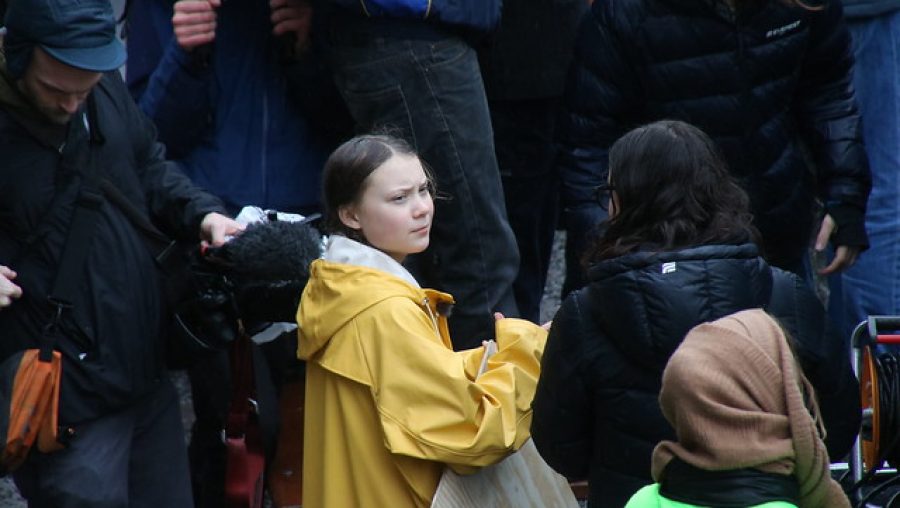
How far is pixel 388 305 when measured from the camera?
13.6ft

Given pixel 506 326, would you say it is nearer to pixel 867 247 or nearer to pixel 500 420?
pixel 500 420

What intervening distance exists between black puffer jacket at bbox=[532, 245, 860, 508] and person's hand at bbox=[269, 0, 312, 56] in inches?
71.0

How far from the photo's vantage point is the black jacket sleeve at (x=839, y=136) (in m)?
5.21

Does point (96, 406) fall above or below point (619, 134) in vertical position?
below

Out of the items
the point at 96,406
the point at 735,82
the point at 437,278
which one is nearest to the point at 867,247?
the point at 735,82

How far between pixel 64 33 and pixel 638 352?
5.68ft

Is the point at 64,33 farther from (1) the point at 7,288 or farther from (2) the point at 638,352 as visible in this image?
(2) the point at 638,352

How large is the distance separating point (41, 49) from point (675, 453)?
215 centimetres

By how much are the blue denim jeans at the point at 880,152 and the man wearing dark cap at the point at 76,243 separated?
2.57m

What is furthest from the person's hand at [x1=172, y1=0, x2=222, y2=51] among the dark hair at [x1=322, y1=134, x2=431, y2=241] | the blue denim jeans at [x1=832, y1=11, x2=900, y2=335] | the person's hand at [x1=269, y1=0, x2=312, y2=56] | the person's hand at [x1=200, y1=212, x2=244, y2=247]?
the blue denim jeans at [x1=832, y1=11, x2=900, y2=335]

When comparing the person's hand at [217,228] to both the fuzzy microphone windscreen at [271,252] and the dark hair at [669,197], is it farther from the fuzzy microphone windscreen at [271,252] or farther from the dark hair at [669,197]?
the dark hair at [669,197]

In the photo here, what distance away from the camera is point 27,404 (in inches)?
167

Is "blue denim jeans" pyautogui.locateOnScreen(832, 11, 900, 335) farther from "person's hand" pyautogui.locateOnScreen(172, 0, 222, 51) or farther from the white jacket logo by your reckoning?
"person's hand" pyautogui.locateOnScreen(172, 0, 222, 51)

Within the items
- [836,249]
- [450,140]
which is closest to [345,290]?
[450,140]
